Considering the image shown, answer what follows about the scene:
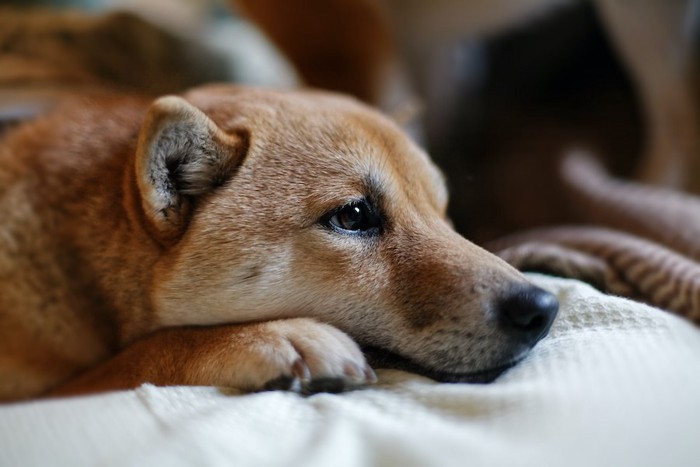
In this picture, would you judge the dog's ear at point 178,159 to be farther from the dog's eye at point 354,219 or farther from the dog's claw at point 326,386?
the dog's claw at point 326,386

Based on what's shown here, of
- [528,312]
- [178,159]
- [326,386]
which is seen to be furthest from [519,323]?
[178,159]

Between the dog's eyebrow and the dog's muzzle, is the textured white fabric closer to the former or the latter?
the dog's muzzle

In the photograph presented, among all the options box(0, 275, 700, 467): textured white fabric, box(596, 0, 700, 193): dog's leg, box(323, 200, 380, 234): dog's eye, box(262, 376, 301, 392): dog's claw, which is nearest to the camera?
box(0, 275, 700, 467): textured white fabric

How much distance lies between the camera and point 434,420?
0.63 metres

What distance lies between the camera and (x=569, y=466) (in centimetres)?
54

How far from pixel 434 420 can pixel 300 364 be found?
0.18m

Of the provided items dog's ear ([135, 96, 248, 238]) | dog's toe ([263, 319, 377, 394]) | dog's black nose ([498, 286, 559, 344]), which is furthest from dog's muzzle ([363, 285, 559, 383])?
dog's ear ([135, 96, 248, 238])

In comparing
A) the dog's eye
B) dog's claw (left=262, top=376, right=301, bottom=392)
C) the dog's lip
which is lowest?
the dog's lip

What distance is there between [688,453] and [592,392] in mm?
95

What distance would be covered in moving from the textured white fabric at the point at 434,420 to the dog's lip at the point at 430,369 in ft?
0.09

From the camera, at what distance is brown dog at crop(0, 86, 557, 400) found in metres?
0.78

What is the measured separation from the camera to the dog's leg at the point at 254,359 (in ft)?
2.39

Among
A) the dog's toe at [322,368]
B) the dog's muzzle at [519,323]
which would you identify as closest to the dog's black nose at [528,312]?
the dog's muzzle at [519,323]

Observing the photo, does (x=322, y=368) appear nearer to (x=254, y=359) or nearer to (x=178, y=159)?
(x=254, y=359)
